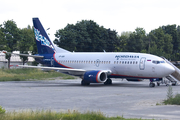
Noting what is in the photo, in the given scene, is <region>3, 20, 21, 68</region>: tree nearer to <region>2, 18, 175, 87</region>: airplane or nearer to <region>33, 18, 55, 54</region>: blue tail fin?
<region>33, 18, 55, 54</region>: blue tail fin

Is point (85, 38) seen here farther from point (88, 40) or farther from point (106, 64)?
point (106, 64)

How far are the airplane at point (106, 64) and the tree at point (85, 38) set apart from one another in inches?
1494

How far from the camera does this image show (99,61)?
3281cm

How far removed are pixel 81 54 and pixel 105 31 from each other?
1990 inches

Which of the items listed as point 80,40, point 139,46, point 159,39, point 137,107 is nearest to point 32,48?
point 80,40

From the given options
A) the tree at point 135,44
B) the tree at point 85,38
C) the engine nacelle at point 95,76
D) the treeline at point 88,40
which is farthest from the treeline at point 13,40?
the engine nacelle at point 95,76

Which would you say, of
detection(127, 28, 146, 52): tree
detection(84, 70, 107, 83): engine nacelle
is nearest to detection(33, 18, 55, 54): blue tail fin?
detection(84, 70, 107, 83): engine nacelle

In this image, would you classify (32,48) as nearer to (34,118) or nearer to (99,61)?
(99,61)

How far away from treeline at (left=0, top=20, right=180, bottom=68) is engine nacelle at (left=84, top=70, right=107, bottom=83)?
3548cm

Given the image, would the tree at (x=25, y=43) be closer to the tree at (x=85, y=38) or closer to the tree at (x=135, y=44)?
the tree at (x=85, y=38)

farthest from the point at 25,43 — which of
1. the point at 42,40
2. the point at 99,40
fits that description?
the point at 42,40

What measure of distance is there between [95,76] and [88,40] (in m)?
49.1

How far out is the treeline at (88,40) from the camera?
226ft

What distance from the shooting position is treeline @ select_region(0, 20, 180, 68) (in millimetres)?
68812
